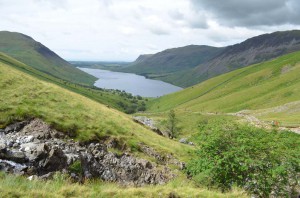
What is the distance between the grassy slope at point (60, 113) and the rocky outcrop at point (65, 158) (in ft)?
5.34

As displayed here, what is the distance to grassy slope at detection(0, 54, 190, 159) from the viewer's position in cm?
3083

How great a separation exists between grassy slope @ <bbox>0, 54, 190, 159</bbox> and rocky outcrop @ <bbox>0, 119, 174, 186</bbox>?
163cm

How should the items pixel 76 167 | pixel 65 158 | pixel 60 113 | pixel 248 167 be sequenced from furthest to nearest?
pixel 60 113 → pixel 76 167 → pixel 65 158 → pixel 248 167

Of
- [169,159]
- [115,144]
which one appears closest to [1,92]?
[115,144]

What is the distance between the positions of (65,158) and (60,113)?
10.4 m

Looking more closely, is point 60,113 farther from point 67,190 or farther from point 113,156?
point 67,190

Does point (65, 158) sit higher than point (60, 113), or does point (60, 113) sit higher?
point (60, 113)

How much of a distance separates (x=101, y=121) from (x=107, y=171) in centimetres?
941

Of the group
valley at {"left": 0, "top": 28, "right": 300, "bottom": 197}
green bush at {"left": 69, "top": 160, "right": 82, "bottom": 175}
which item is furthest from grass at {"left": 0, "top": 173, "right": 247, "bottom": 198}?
green bush at {"left": 69, "top": 160, "right": 82, "bottom": 175}

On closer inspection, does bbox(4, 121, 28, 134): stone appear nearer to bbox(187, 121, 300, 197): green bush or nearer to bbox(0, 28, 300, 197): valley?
bbox(0, 28, 300, 197): valley

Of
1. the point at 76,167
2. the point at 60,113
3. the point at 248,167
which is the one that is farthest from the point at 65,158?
the point at 248,167

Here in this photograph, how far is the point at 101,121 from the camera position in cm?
3562

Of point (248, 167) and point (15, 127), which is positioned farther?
point (15, 127)

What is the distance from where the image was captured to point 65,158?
78.8 feet
